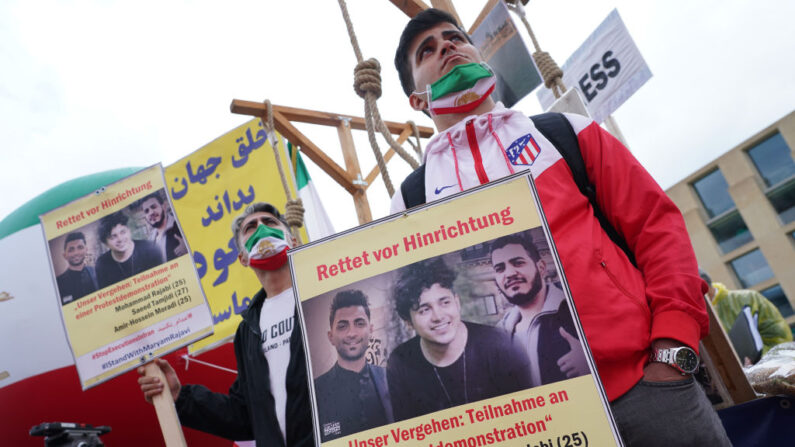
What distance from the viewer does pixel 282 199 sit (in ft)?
15.5

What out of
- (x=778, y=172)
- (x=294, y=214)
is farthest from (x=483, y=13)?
(x=778, y=172)

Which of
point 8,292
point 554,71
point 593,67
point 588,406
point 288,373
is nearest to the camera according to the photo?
point 588,406

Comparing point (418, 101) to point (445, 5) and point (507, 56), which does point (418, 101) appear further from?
point (507, 56)

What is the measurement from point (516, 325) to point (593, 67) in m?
3.62

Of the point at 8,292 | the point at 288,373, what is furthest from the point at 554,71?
the point at 8,292

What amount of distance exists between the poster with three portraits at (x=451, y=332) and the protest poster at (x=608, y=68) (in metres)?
3.01

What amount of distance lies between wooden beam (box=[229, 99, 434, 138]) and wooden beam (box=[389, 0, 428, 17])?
2.18 m

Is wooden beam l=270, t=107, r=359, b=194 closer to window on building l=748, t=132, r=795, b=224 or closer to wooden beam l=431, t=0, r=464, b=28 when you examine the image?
wooden beam l=431, t=0, r=464, b=28

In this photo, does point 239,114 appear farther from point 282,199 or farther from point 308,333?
point 308,333

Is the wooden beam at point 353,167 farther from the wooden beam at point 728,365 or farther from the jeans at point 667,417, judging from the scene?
the jeans at point 667,417

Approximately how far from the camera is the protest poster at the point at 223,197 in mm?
4504

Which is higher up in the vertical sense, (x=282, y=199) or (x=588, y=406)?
(x=282, y=199)

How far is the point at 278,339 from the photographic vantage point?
277cm

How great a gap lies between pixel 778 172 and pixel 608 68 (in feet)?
130
